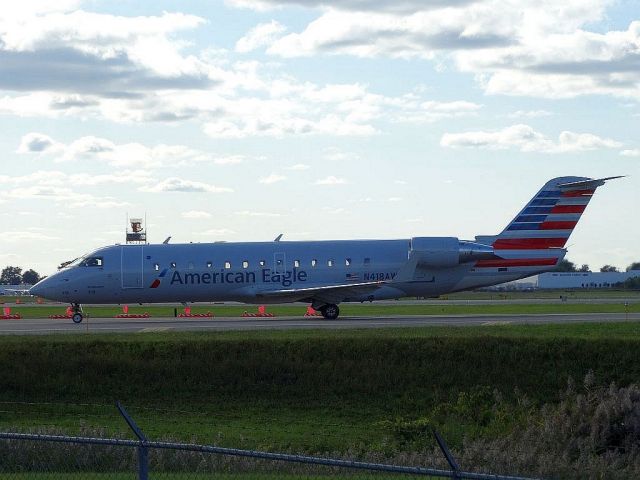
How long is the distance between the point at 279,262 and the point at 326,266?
188cm

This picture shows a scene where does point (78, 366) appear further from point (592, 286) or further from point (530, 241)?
point (592, 286)

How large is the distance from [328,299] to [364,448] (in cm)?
2161

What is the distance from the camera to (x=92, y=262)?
133 feet

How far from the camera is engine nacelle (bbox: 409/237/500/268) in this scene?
39.5 m

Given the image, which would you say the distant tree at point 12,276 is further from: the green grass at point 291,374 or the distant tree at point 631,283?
the green grass at point 291,374

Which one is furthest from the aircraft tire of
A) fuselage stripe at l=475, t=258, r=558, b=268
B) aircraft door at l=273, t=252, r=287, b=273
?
fuselage stripe at l=475, t=258, r=558, b=268

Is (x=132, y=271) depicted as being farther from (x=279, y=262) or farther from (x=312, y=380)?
(x=312, y=380)

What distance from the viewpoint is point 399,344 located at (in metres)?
26.8

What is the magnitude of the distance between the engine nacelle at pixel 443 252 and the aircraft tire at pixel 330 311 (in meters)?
3.67

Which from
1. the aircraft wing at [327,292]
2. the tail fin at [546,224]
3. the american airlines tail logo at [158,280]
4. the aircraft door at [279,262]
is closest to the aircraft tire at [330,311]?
the aircraft wing at [327,292]

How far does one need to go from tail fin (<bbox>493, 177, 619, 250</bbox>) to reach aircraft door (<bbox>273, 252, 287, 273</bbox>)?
8.63 m

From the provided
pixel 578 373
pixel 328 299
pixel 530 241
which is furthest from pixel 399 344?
pixel 530 241

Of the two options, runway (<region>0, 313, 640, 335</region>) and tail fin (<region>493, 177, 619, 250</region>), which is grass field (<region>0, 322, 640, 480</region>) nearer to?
runway (<region>0, 313, 640, 335</region>)

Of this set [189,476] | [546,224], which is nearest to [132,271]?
[546,224]
